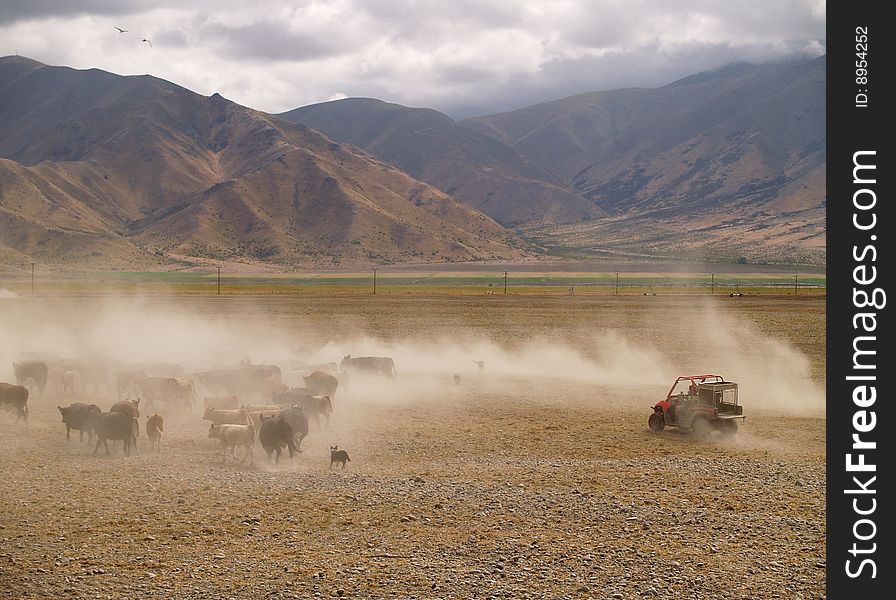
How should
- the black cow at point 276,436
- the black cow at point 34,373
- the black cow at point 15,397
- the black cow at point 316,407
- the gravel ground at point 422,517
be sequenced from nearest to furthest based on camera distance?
the gravel ground at point 422,517 < the black cow at point 276,436 < the black cow at point 15,397 < the black cow at point 316,407 < the black cow at point 34,373

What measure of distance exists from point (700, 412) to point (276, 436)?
11.1m

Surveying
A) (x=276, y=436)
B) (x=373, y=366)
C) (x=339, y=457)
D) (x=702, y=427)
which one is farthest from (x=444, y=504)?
(x=373, y=366)

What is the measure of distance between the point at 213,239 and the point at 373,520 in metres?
187

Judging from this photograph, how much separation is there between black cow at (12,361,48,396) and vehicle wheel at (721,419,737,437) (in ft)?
71.0

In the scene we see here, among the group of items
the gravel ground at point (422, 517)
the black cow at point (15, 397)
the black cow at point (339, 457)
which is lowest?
the gravel ground at point (422, 517)

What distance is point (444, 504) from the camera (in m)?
14.9

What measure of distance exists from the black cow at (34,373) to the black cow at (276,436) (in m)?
12.9

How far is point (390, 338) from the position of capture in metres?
47.4

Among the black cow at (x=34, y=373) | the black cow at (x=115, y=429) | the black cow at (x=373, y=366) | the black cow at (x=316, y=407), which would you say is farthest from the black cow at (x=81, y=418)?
the black cow at (x=373, y=366)

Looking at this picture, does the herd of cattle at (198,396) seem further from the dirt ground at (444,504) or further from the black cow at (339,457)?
the dirt ground at (444,504)

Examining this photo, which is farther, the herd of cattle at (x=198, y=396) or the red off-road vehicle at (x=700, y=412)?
the red off-road vehicle at (x=700, y=412)

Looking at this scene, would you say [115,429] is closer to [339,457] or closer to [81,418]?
[81,418]

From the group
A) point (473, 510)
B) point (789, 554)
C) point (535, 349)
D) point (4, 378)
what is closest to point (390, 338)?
point (535, 349)

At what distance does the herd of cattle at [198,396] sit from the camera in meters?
18.4
